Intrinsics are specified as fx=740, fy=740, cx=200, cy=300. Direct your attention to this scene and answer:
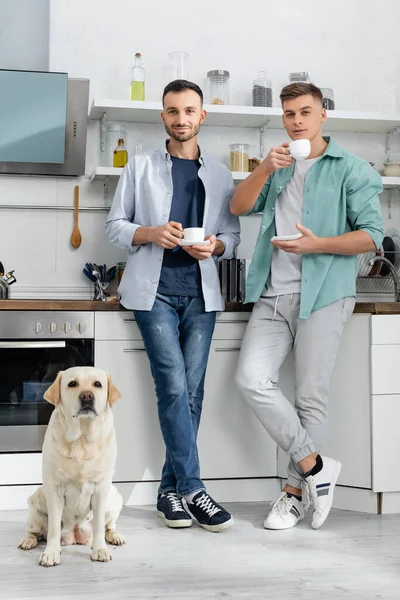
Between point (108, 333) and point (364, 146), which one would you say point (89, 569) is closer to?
point (108, 333)

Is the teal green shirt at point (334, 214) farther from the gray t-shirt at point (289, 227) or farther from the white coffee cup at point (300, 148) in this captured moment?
the white coffee cup at point (300, 148)

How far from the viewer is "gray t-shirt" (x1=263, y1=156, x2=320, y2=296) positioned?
279cm

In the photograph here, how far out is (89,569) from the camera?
2207mm

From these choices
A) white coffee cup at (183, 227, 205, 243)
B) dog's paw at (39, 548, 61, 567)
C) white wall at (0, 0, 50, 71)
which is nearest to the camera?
dog's paw at (39, 548, 61, 567)

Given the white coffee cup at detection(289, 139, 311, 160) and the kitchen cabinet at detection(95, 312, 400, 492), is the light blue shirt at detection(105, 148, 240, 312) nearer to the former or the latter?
the kitchen cabinet at detection(95, 312, 400, 492)

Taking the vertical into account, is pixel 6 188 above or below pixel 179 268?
above

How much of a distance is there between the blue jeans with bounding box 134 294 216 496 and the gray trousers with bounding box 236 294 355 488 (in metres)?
0.18

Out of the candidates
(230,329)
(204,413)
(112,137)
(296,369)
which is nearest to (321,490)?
(296,369)

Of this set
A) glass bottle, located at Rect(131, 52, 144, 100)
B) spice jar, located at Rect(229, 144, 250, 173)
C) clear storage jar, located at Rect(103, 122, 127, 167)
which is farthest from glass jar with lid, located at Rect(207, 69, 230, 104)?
clear storage jar, located at Rect(103, 122, 127, 167)

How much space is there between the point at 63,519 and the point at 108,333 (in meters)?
0.84

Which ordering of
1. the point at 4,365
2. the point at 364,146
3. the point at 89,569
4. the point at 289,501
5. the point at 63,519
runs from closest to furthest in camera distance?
the point at 89,569, the point at 63,519, the point at 289,501, the point at 4,365, the point at 364,146

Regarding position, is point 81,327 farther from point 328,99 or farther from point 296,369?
point 328,99

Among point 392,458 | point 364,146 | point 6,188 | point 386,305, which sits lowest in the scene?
point 392,458

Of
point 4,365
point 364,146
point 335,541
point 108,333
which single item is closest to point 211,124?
point 364,146
